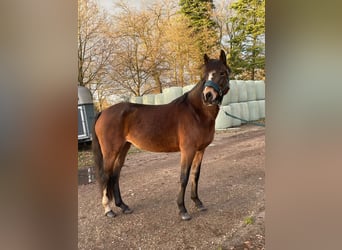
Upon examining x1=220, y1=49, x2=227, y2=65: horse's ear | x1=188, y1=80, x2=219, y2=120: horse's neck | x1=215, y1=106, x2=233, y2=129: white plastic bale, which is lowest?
x1=215, y1=106, x2=233, y2=129: white plastic bale

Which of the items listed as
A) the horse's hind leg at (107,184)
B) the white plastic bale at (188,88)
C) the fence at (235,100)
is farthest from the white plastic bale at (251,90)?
the horse's hind leg at (107,184)

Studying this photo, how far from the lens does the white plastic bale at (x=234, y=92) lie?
0.71 metres

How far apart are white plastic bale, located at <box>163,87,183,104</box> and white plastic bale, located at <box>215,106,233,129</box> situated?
0.11m

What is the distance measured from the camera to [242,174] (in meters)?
0.72

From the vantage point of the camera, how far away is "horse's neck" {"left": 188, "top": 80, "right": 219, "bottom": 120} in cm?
69

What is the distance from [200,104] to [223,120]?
0.24 ft

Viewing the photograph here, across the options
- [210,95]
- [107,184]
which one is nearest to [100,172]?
[107,184]

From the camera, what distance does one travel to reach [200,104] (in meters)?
0.71

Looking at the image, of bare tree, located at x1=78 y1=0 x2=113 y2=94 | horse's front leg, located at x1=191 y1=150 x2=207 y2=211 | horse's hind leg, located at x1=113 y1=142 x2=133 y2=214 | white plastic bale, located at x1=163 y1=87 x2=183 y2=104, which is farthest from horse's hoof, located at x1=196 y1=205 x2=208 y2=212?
bare tree, located at x1=78 y1=0 x2=113 y2=94

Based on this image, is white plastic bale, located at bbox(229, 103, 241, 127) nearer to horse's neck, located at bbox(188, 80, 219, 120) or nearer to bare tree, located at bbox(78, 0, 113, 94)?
horse's neck, located at bbox(188, 80, 219, 120)
